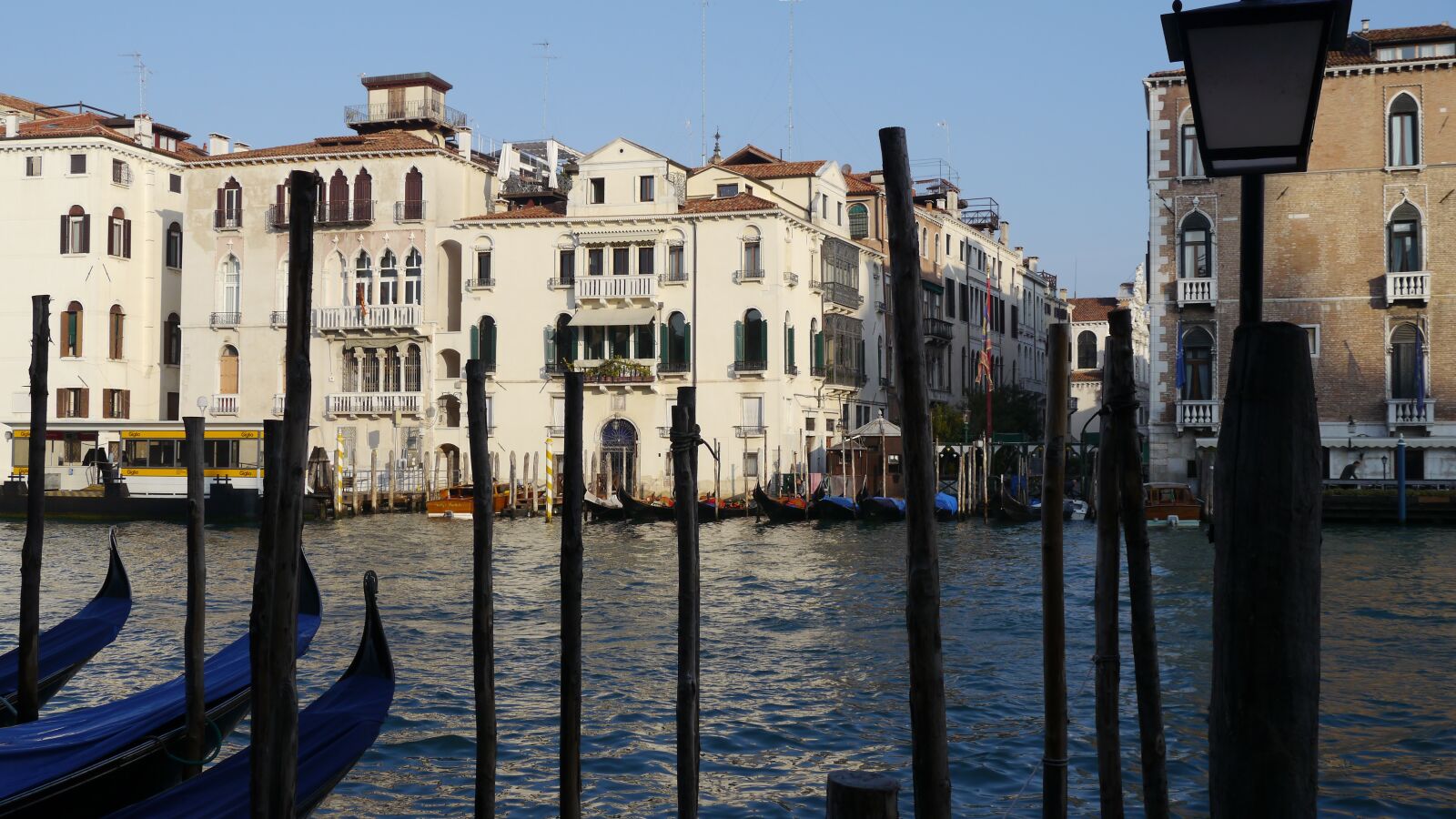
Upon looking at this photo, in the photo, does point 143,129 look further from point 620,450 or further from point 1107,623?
point 1107,623

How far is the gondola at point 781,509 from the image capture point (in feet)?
79.6

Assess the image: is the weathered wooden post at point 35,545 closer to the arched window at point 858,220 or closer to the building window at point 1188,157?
the building window at point 1188,157

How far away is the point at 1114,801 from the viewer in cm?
437

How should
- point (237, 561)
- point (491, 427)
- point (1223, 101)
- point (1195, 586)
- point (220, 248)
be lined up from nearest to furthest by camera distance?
point (1223, 101) < point (1195, 586) < point (237, 561) < point (491, 427) < point (220, 248)

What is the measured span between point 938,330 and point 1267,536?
108ft

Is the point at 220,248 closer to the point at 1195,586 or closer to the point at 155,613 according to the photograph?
the point at 155,613

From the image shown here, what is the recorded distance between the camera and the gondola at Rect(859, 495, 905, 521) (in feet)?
81.8

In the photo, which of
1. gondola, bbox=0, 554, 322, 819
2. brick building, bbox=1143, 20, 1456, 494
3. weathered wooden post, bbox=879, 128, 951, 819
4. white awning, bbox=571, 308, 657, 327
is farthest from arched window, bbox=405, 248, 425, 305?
weathered wooden post, bbox=879, 128, 951, 819

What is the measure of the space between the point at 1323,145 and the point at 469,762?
20410 mm

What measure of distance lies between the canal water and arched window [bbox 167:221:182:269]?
1469 cm

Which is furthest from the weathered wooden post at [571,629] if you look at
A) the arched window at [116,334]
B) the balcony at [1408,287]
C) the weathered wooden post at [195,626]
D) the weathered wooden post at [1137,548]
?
the arched window at [116,334]

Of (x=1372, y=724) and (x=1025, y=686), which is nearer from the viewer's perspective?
(x=1372, y=724)

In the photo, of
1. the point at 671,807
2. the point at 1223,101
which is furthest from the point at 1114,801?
the point at 1223,101

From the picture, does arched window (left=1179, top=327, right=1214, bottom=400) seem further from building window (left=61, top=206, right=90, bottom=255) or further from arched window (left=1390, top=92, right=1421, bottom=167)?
building window (left=61, top=206, right=90, bottom=255)
